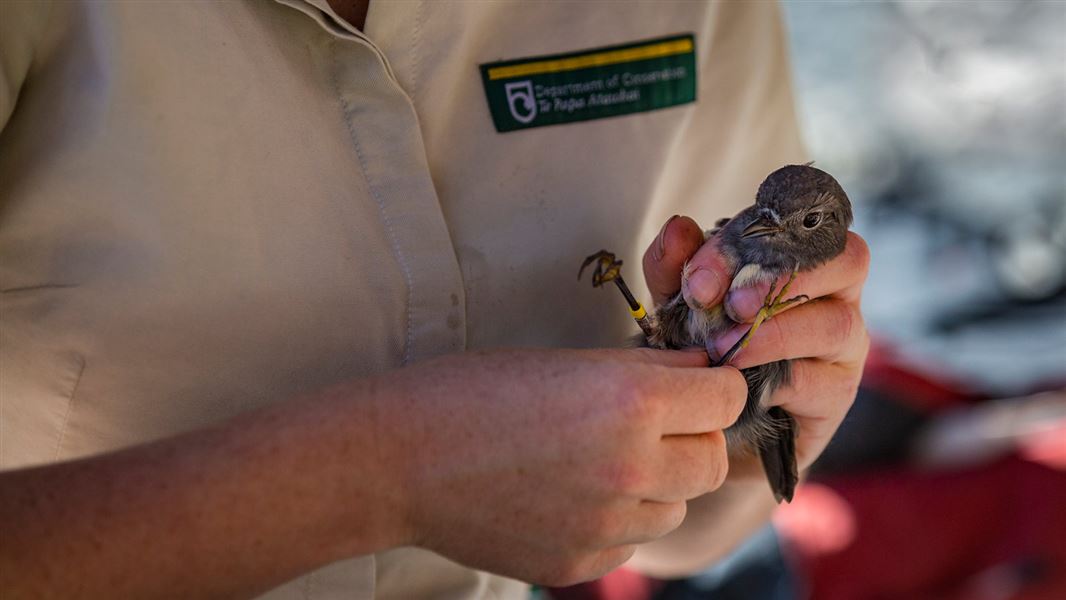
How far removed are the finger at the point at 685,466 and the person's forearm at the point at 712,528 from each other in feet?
2.06

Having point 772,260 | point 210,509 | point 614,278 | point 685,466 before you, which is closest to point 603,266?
point 614,278

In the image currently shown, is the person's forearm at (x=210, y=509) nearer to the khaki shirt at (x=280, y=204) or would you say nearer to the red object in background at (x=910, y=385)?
the khaki shirt at (x=280, y=204)

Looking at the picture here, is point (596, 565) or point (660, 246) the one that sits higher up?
point (660, 246)

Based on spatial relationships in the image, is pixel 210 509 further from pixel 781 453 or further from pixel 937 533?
pixel 937 533

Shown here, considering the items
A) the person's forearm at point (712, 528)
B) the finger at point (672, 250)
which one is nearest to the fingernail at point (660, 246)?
the finger at point (672, 250)

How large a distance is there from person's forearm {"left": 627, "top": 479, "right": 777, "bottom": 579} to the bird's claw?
0.54 meters

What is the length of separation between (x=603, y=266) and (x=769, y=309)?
359mm

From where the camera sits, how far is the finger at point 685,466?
1254 mm

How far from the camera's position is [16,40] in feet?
3.94

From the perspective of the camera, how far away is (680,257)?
5.12ft

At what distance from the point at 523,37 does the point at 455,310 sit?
471 mm

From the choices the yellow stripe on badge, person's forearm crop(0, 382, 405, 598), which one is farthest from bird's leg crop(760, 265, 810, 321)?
person's forearm crop(0, 382, 405, 598)

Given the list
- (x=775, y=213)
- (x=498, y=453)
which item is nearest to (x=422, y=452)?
(x=498, y=453)

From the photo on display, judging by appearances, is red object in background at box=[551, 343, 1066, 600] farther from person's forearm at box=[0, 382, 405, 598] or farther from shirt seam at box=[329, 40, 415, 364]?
person's forearm at box=[0, 382, 405, 598]
